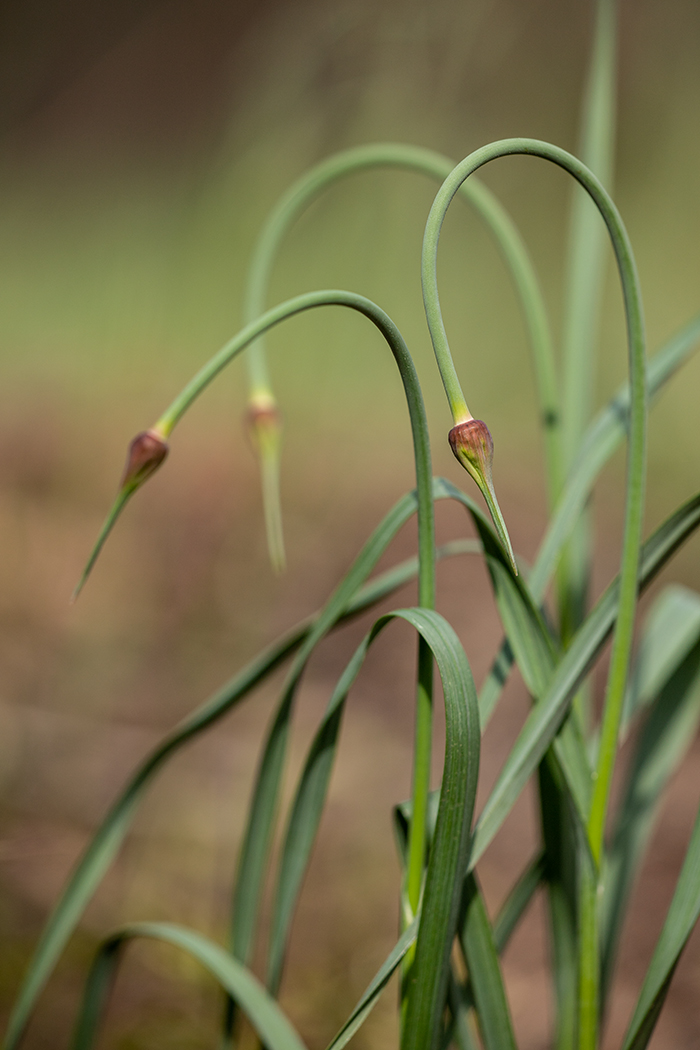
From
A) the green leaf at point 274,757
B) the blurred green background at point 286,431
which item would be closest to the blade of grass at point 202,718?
the green leaf at point 274,757

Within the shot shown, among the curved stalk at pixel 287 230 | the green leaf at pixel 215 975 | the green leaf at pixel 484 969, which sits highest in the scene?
the curved stalk at pixel 287 230

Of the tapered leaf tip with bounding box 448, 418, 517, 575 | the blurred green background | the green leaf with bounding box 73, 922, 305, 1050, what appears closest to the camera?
the tapered leaf tip with bounding box 448, 418, 517, 575

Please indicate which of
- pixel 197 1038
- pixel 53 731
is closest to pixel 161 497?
pixel 53 731

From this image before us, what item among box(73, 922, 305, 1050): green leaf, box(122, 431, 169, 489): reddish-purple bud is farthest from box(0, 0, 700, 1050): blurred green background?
box(122, 431, 169, 489): reddish-purple bud

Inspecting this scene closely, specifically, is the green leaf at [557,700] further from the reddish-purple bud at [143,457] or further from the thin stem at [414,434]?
the reddish-purple bud at [143,457]

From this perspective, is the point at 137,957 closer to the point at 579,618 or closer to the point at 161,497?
the point at 579,618

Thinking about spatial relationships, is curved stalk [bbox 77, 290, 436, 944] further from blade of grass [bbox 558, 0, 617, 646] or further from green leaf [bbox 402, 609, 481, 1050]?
blade of grass [bbox 558, 0, 617, 646]
